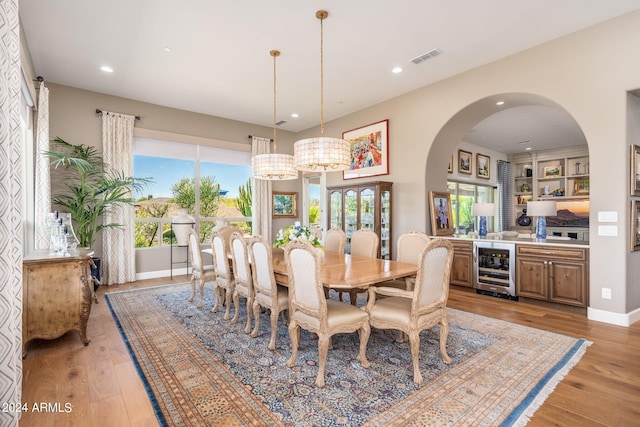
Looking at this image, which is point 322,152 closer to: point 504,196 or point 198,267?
point 198,267

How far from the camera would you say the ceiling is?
306 cm

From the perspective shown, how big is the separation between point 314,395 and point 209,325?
5.73ft

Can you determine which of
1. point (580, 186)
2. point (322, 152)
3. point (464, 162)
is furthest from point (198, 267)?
point (580, 186)

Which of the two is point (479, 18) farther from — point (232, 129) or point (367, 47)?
point (232, 129)

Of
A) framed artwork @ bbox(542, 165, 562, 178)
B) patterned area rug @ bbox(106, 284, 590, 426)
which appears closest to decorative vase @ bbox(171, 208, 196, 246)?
patterned area rug @ bbox(106, 284, 590, 426)

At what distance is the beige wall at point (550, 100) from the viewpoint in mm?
3252

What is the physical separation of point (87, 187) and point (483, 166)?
8.98m

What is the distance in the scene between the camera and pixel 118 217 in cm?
530

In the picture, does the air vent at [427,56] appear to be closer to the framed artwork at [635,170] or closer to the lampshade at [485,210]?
the framed artwork at [635,170]

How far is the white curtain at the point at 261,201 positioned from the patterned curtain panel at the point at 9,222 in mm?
5309

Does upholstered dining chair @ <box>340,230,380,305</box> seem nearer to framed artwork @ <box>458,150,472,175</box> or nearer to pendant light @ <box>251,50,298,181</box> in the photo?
pendant light @ <box>251,50,298,181</box>

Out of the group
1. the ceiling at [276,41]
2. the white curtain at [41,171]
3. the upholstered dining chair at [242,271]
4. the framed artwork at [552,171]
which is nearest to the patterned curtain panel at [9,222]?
the upholstered dining chair at [242,271]

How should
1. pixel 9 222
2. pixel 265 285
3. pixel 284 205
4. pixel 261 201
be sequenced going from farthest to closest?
pixel 284 205 < pixel 261 201 < pixel 265 285 < pixel 9 222

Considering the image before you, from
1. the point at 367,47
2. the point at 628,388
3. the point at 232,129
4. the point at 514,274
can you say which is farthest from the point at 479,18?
the point at 232,129
